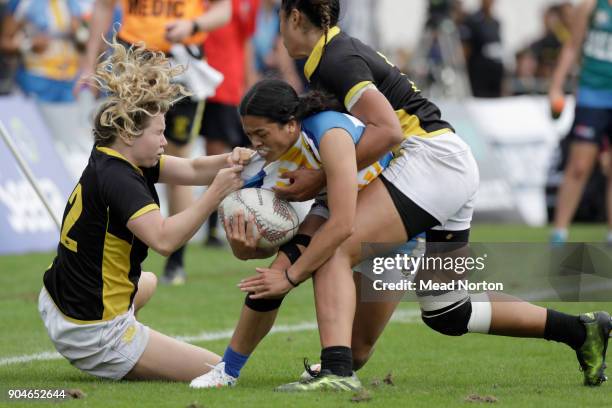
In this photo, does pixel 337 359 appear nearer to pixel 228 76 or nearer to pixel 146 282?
pixel 146 282

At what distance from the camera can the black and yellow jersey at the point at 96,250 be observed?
504 cm

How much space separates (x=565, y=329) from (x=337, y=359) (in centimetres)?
109

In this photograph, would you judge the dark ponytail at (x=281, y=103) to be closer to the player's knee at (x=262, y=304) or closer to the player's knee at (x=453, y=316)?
the player's knee at (x=262, y=304)

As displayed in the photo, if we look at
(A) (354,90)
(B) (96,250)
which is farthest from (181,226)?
(A) (354,90)

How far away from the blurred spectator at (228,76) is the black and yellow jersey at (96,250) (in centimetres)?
510

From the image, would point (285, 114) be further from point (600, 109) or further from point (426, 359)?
point (600, 109)

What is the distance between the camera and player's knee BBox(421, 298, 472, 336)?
5234 mm

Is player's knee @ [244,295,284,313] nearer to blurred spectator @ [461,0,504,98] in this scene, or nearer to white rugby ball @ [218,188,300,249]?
white rugby ball @ [218,188,300,249]

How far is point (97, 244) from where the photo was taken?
5.07 m

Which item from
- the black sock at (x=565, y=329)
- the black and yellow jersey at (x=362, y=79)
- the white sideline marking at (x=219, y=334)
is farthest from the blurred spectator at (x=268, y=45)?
the black sock at (x=565, y=329)

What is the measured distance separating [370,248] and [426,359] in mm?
1155

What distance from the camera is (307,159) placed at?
505 centimetres

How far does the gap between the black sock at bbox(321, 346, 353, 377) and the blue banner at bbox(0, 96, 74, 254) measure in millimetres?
5638

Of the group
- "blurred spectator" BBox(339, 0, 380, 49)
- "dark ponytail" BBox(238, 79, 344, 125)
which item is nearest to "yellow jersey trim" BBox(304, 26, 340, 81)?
"dark ponytail" BBox(238, 79, 344, 125)
